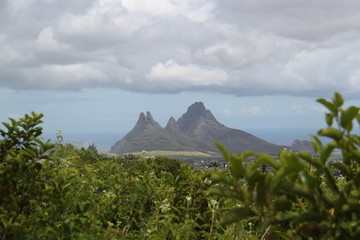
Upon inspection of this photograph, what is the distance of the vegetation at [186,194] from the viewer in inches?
→ 85.7

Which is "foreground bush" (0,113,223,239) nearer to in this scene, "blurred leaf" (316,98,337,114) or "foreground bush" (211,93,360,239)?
"foreground bush" (211,93,360,239)

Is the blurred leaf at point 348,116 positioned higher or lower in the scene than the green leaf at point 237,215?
higher

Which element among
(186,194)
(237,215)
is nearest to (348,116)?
(237,215)

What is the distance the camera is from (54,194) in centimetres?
371

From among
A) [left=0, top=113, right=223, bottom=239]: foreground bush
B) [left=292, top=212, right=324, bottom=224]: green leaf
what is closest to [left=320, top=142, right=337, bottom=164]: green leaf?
[left=292, top=212, right=324, bottom=224]: green leaf

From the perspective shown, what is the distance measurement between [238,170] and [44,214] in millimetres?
2216

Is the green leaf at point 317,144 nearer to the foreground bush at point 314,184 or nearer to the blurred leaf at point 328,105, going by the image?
the foreground bush at point 314,184

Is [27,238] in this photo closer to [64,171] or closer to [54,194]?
[54,194]

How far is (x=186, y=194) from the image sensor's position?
16.1 ft

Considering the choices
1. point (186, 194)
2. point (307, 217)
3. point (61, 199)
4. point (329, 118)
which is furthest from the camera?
point (186, 194)

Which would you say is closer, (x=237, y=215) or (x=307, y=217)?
(x=307, y=217)

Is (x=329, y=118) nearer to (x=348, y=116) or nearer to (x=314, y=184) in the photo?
(x=348, y=116)

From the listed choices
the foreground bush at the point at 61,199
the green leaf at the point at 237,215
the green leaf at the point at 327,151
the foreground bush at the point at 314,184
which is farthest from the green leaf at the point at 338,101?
the foreground bush at the point at 61,199

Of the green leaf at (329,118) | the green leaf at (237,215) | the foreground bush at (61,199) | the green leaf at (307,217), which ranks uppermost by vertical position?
the green leaf at (329,118)
